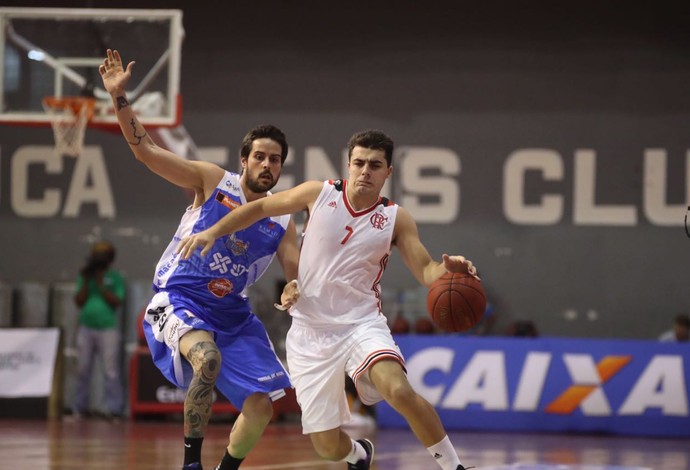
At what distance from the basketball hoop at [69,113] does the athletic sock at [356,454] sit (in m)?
6.06

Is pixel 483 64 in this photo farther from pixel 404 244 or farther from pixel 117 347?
pixel 404 244

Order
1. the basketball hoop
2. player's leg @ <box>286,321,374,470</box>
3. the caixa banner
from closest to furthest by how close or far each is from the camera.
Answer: player's leg @ <box>286,321,374,470</box>, the basketball hoop, the caixa banner

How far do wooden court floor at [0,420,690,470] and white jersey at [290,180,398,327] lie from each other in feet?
7.06

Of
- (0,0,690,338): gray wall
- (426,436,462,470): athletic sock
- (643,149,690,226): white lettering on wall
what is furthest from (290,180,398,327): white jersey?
(643,149,690,226): white lettering on wall

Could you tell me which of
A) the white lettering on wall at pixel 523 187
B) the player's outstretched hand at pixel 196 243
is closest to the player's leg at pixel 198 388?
the player's outstretched hand at pixel 196 243

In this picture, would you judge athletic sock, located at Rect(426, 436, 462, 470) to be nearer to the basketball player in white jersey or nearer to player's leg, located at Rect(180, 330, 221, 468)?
the basketball player in white jersey

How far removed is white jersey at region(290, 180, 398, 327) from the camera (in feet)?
20.8

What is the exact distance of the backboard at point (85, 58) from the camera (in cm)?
1161

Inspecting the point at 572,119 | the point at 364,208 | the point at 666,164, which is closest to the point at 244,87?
the point at 572,119

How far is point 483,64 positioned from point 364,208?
920 cm

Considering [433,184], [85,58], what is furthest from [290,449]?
[433,184]

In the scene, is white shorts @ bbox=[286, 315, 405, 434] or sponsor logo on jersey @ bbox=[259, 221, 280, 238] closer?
white shorts @ bbox=[286, 315, 405, 434]

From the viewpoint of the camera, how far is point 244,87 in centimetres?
1550

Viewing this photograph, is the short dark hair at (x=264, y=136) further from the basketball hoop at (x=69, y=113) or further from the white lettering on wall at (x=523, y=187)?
the white lettering on wall at (x=523, y=187)
